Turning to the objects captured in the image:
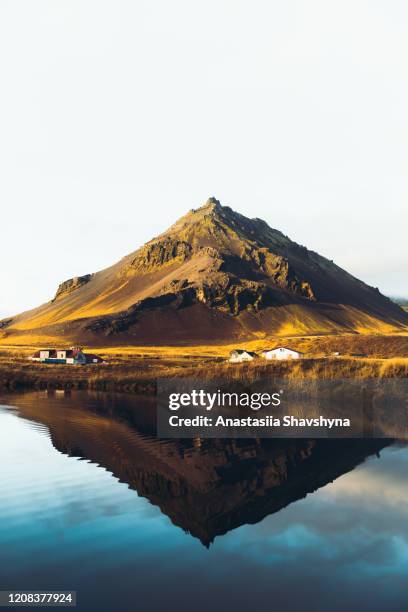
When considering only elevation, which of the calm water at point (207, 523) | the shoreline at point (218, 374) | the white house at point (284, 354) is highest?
the white house at point (284, 354)

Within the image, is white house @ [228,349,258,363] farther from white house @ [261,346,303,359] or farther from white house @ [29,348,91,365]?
white house @ [29,348,91,365]

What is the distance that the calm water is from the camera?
20781 mm

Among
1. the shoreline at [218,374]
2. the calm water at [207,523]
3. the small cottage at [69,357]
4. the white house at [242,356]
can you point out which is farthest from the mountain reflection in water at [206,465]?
the white house at [242,356]

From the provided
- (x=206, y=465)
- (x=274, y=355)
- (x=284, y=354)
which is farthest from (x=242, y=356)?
(x=206, y=465)

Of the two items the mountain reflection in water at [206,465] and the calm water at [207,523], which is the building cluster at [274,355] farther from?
the calm water at [207,523]

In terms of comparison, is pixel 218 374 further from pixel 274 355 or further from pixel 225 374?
pixel 274 355

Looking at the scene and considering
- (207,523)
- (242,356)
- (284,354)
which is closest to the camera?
(207,523)

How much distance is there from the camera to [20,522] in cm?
2730

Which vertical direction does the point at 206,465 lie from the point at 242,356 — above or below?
below

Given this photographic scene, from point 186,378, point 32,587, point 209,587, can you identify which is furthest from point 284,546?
point 186,378

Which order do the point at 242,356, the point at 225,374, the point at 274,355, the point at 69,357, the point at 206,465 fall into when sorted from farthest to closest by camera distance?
the point at 242,356
the point at 69,357
the point at 274,355
the point at 225,374
the point at 206,465

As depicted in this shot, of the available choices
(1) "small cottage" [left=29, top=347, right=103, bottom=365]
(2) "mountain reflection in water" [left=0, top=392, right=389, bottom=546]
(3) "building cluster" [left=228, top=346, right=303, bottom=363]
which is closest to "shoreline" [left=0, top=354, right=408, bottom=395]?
(2) "mountain reflection in water" [left=0, top=392, right=389, bottom=546]

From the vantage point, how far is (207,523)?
2748cm

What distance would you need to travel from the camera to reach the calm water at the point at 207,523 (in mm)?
20781
